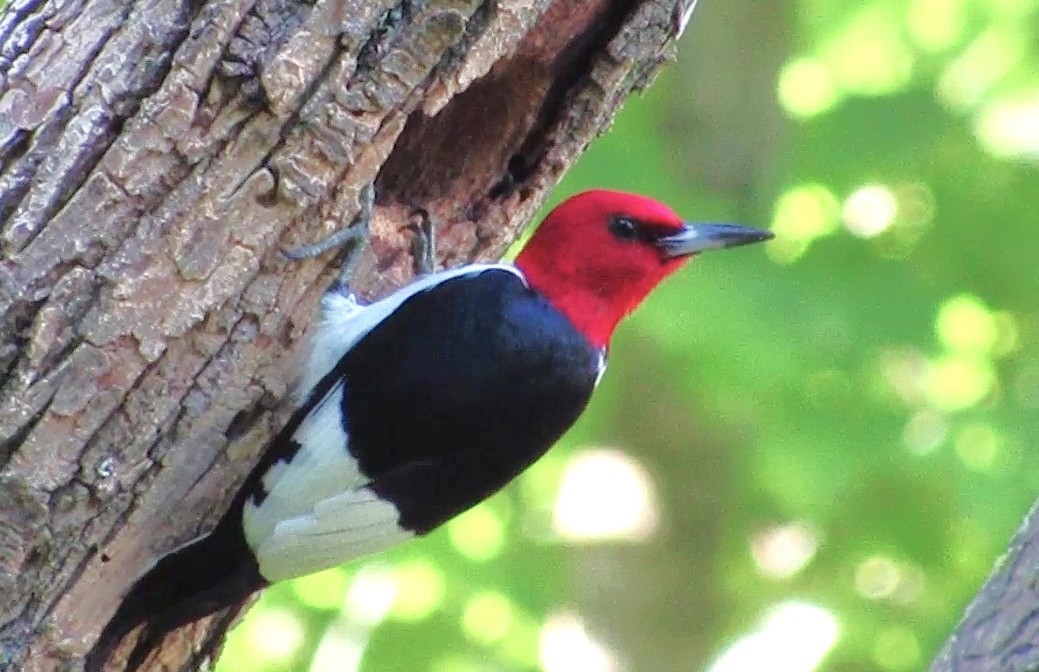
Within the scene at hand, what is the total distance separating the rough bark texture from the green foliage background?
5.33 ft

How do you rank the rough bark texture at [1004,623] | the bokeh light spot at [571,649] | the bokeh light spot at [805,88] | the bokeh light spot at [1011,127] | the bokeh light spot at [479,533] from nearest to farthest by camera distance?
the rough bark texture at [1004,623], the bokeh light spot at [1011,127], the bokeh light spot at [805,88], the bokeh light spot at [479,533], the bokeh light spot at [571,649]

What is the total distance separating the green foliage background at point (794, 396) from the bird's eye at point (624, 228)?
785 millimetres

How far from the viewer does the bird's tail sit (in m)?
2.27

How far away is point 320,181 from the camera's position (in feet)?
7.17

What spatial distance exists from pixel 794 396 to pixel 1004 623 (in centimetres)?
195

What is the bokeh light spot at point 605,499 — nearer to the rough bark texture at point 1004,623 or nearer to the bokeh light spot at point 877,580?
the bokeh light spot at point 877,580

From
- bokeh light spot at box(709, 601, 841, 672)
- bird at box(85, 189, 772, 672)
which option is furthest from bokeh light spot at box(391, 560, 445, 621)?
bird at box(85, 189, 772, 672)

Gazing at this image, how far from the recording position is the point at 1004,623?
5.65ft

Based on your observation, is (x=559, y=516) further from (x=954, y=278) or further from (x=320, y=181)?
(x=320, y=181)

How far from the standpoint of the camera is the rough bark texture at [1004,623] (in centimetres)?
166

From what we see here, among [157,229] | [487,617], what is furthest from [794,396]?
[157,229]

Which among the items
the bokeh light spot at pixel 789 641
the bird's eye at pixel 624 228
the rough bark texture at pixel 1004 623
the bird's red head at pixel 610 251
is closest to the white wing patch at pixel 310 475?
the bird's red head at pixel 610 251

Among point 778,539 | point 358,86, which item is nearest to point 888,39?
point 778,539

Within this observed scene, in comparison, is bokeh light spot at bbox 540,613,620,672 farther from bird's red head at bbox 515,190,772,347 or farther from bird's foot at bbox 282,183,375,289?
bird's foot at bbox 282,183,375,289
